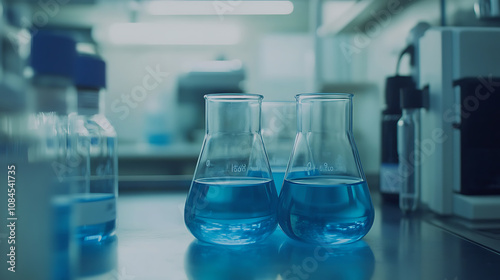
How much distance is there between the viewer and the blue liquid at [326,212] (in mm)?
592

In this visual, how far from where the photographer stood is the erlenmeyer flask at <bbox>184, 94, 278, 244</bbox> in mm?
594

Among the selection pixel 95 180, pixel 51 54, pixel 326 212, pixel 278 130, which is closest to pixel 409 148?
pixel 278 130

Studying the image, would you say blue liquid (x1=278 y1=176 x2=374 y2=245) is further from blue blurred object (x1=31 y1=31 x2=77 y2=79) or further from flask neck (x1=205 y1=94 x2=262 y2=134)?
blue blurred object (x1=31 y1=31 x2=77 y2=79)

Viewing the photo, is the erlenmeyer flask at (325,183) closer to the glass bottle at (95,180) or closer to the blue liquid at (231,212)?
the blue liquid at (231,212)

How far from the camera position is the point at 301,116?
0.69 m

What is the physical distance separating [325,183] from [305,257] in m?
0.12

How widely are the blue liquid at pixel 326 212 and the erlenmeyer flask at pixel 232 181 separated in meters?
0.04

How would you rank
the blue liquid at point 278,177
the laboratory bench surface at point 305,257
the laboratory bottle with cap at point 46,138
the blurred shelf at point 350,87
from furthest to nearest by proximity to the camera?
the blurred shelf at point 350,87
the blue liquid at point 278,177
the laboratory bench surface at point 305,257
the laboratory bottle with cap at point 46,138

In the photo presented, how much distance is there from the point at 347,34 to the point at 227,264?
151cm

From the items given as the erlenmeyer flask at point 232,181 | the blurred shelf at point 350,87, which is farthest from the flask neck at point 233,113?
the blurred shelf at point 350,87

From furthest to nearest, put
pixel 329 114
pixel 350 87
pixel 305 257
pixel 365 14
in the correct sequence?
pixel 350 87
pixel 365 14
pixel 329 114
pixel 305 257

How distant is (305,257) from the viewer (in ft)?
1.87

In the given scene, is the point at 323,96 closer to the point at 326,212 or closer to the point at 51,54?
the point at 326,212

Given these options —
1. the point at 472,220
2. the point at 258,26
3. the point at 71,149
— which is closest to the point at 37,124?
the point at 71,149
